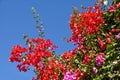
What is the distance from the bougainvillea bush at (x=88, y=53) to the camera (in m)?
6.82

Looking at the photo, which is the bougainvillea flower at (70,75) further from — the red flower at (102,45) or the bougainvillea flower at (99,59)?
the red flower at (102,45)

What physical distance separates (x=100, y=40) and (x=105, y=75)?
3.17 ft

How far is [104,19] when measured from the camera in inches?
315

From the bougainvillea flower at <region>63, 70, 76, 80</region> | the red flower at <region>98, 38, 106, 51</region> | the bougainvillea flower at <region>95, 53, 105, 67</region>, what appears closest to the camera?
the bougainvillea flower at <region>95, 53, 105, 67</region>

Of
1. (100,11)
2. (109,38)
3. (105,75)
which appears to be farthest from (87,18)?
(105,75)

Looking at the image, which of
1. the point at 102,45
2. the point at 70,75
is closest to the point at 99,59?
the point at 102,45

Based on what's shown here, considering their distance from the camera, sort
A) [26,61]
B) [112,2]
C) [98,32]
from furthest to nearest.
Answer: [26,61] → [112,2] → [98,32]

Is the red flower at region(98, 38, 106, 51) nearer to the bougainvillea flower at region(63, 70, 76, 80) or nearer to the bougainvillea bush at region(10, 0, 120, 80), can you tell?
the bougainvillea bush at region(10, 0, 120, 80)

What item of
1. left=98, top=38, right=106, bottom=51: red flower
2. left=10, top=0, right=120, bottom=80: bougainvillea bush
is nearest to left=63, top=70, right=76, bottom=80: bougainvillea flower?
left=10, top=0, right=120, bottom=80: bougainvillea bush

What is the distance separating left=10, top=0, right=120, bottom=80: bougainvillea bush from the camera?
6.82m

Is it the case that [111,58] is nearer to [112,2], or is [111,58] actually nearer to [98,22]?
[98,22]

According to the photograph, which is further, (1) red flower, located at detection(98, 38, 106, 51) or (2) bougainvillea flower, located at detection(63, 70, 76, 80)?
(2) bougainvillea flower, located at detection(63, 70, 76, 80)

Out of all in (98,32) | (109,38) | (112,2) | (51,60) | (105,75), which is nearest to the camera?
(105,75)

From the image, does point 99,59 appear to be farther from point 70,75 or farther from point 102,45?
point 70,75
